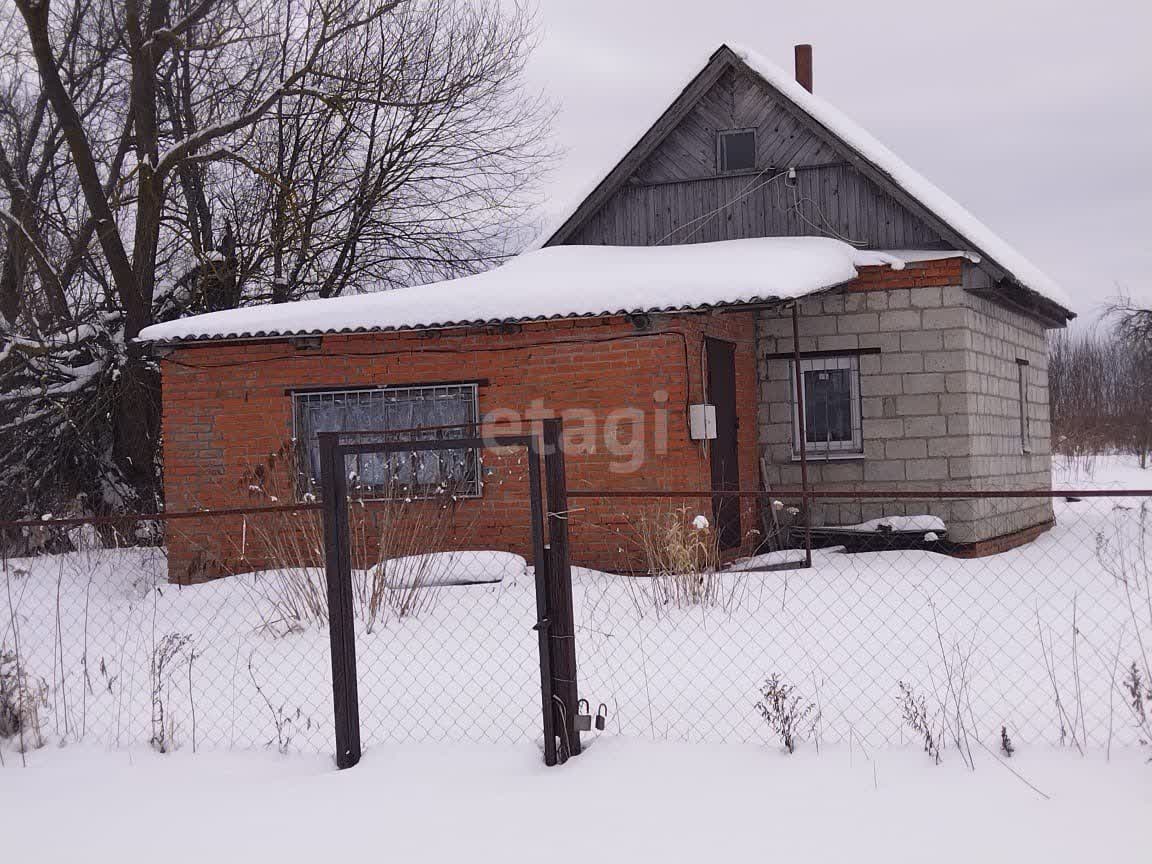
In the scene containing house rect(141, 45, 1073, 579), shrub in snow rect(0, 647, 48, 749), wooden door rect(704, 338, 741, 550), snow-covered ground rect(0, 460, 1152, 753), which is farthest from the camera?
wooden door rect(704, 338, 741, 550)

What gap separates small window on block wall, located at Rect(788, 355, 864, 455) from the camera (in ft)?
39.3

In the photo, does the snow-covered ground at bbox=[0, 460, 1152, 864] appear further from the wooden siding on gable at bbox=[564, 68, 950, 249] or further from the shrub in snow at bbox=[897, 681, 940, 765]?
the wooden siding on gable at bbox=[564, 68, 950, 249]

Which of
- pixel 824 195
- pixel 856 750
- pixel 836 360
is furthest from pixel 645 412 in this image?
pixel 856 750

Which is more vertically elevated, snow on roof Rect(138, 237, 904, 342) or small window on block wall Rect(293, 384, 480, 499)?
snow on roof Rect(138, 237, 904, 342)

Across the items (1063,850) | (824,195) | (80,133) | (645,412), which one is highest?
(80,133)

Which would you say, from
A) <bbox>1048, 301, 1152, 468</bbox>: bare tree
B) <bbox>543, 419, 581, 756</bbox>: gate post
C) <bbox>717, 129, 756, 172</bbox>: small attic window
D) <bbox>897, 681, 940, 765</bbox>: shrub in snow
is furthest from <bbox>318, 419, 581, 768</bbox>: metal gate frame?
<bbox>1048, 301, 1152, 468</bbox>: bare tree

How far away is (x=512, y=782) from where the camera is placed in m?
4.70

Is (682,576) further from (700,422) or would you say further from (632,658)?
(700,422)

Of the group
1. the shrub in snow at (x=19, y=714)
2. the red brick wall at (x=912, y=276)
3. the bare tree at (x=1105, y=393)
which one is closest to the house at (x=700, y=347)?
A: the red brick wall at (x=912, y=276)

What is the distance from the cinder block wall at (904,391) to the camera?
1158 centimetres

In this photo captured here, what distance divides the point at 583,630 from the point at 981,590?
11.3 feet

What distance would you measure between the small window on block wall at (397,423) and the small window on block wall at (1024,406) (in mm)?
7110

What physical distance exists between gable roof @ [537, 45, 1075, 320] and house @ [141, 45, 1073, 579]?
0.11 feet

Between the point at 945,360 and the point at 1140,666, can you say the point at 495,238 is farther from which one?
the point at 1140,666
